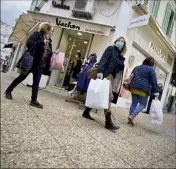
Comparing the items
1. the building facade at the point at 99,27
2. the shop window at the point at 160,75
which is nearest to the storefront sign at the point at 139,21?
the building facade at the point at 99,27

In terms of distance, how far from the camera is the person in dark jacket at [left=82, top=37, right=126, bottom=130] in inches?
181

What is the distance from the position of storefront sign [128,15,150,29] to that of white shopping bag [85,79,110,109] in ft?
19.1

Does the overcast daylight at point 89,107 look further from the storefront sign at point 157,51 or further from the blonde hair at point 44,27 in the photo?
the storefront sign at point 157,51

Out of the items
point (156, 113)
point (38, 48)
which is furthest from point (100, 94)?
point (156, 113)

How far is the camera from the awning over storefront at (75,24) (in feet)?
32.1

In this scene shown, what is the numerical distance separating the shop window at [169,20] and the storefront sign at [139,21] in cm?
505

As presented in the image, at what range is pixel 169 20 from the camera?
52.6 feet

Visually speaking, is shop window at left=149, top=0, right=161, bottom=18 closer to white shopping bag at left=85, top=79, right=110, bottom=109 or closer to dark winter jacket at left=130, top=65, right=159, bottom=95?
dark winter jacket at left=130, top=65, right=159, bottom=95

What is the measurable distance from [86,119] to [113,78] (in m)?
1.02

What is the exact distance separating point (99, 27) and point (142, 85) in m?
4.64

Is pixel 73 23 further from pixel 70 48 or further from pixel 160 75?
pixel 160 75

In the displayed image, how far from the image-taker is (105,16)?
10.9m

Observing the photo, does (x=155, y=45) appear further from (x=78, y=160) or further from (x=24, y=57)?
(x=78, y=160)

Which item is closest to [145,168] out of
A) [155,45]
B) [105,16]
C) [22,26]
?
[105,16]
